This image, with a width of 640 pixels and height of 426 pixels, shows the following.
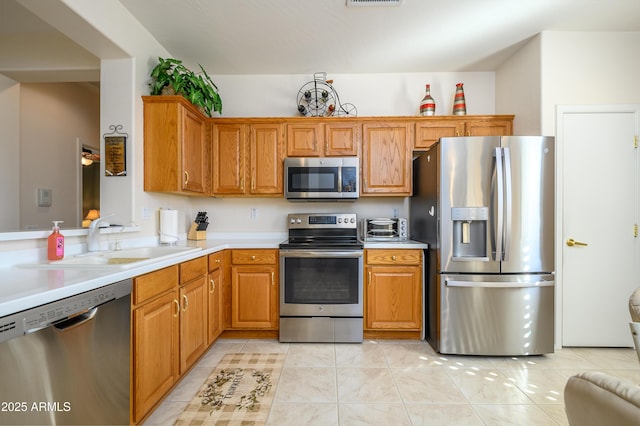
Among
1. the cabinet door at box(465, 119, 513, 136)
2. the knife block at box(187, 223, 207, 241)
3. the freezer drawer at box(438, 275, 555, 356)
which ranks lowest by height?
the freezer drawer at box(438, 275, 555, 356)

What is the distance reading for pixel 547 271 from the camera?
2.32m

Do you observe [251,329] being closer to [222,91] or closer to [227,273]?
[227,273]

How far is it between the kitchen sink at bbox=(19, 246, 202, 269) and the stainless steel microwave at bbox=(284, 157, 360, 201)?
49.0 inches

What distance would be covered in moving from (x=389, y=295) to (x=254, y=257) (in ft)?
4.19

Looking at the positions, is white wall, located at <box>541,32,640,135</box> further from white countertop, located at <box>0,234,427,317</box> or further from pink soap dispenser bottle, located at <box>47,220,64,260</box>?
pink soap dispenser bottle, located at <box>47,220,64,260</box>

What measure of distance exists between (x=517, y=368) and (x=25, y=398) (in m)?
2.82

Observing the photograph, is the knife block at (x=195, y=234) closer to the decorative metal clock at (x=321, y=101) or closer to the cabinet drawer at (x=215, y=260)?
the cabinet drawer at (x=215, y=260)

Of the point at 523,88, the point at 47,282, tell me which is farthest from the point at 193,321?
the point at 523,88

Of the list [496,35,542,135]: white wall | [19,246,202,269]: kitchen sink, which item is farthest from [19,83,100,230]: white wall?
[496,35,542,135]: white wall

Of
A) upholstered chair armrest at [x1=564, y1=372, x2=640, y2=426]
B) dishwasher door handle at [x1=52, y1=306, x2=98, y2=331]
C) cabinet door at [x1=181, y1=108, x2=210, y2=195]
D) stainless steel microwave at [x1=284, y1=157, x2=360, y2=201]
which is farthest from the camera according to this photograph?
stainless steel microwave at [x1=284, y1=157, x2=360, y2=201]

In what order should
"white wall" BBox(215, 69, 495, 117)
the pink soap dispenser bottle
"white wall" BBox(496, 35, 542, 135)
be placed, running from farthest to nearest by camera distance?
"white wall" BBox(215, 69, 495, 117) < "white wall" BBox(496, 35, 542, 135) < the pink soap dispenser bottle

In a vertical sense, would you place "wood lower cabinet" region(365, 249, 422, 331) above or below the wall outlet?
below

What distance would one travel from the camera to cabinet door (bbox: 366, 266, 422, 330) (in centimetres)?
264

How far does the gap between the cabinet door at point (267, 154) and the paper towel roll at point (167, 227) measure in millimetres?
819
